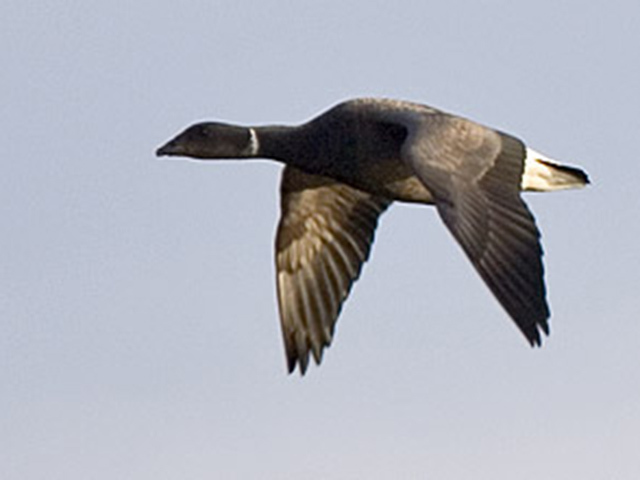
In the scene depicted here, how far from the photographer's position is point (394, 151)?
23.1 meters

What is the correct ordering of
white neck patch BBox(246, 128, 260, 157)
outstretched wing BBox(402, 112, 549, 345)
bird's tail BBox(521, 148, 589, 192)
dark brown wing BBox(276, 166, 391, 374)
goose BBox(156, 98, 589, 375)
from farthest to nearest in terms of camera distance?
dark brown wing BBox(276, 166, 391, 374) < white neck patch BBox(246, 128, 260, 157) < bird's tail BBox(521, 148, 589, 192) < goose BBox(156, 98, 589, 375) < outstretched wing BBox(402, 112, 549, 345)

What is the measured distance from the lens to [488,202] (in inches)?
827

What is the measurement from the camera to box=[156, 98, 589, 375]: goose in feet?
67.2

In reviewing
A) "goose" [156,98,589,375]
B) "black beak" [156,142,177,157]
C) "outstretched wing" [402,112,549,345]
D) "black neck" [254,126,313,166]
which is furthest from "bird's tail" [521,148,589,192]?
"black beak" [156,142,177,157]

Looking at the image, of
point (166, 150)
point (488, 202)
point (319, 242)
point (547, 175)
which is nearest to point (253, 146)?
point (166, 150)

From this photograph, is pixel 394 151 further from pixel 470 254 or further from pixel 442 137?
pixel 470 254

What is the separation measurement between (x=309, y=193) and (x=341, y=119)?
1960mm

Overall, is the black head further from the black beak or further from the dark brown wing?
the dark brown wing

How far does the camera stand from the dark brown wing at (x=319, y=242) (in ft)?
82.4

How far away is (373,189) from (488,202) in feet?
7.88

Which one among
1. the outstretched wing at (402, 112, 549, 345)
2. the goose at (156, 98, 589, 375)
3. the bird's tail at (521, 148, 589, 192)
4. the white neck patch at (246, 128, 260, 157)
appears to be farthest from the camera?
the white neck patch at (246, 128, 260, 157)

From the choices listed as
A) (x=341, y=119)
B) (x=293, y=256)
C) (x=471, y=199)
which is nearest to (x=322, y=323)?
(x=293, y=256)

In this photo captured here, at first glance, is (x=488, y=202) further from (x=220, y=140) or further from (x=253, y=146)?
(x=220, y=140)

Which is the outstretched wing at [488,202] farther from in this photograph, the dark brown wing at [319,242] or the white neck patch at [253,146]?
the dark brown wing at [319,242]
